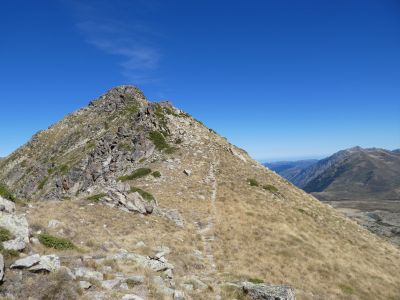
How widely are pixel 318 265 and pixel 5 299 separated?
105 ft

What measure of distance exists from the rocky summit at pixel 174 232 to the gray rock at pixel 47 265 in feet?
0.18

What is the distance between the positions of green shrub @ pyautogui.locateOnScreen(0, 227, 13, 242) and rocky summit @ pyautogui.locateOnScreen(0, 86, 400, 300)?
56mm

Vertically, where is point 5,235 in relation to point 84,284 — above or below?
above

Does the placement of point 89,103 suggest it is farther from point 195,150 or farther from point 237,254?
Result: point 237,254

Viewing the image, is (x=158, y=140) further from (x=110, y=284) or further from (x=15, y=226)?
(x=110, y=284)

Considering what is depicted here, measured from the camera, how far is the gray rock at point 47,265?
1595cm


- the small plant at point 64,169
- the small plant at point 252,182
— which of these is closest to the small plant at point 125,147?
the small plant at point 64,169

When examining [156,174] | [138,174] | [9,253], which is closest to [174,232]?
[9,253]

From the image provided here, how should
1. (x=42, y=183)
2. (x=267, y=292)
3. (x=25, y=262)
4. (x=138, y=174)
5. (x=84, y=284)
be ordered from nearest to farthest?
(x=84, y=284)
(x=25, y=262)
(x=267, y=292)
(x=138, y=174)
(x=42, y=183)

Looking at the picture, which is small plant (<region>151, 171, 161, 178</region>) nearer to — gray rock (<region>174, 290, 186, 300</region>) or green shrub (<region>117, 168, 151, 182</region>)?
green shrub (<region>117, 168, 151, 182</region>)

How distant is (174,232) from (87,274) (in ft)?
64.8

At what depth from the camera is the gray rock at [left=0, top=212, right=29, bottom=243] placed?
20.1 m

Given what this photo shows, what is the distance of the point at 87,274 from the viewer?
16906 millimetres

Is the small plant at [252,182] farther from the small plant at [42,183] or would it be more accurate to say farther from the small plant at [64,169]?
the small plant at [42,183]
